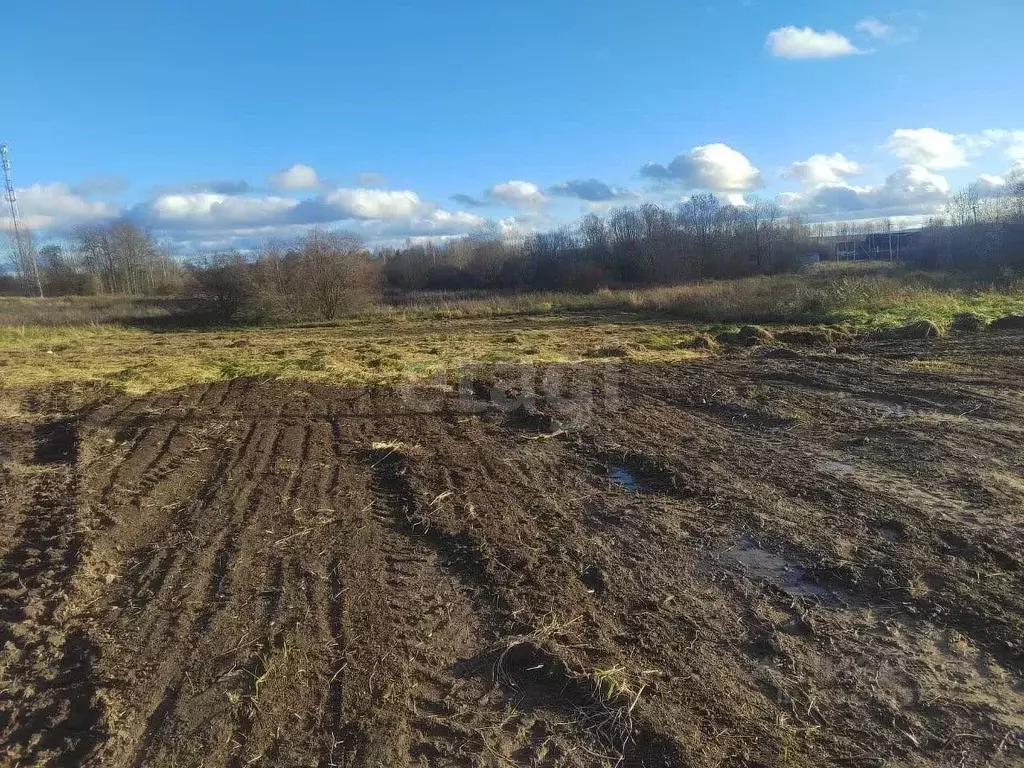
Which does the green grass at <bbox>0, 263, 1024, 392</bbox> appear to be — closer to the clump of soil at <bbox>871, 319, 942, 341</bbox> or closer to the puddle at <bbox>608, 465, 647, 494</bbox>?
the clump of soil at <bbox>871, 319, 942, 341</bbox>

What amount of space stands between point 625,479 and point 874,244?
91427mm

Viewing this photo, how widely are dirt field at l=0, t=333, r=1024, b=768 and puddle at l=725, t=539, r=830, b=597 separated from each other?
0.03 m

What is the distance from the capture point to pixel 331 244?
38.4 m

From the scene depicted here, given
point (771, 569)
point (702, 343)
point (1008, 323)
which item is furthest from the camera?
point (702, 343)

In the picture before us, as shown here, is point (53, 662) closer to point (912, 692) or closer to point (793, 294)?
point (912, 692)

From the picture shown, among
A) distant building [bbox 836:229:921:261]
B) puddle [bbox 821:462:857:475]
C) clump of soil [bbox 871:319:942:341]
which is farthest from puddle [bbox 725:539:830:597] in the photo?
distant building [bbox 836:229:921:261]

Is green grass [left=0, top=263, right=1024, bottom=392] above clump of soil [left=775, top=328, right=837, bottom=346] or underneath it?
above

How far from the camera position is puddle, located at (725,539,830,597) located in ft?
14.2

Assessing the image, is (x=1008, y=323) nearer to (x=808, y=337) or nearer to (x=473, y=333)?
(x=808, y=337)

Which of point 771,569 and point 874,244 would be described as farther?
point 874,244

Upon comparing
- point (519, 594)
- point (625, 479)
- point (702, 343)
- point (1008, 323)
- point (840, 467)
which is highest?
point (519, 594)

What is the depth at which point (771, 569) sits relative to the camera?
462 cm

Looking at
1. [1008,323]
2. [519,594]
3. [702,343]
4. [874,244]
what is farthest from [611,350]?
[874,244]

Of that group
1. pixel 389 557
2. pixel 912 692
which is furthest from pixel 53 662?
pixel 912 692
